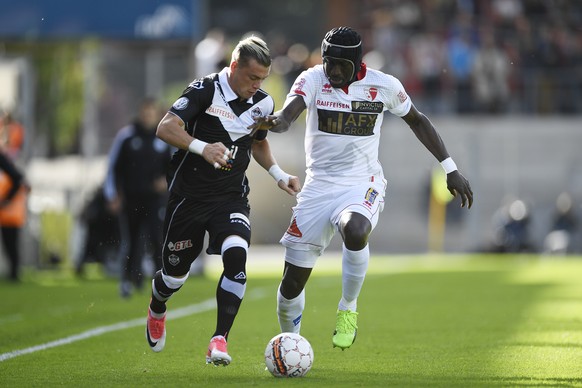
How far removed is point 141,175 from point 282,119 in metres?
7.98

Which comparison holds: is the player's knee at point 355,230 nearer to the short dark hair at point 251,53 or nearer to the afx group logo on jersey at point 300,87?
the afx group logo on jersey at point 300,87

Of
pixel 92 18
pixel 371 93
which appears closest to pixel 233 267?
pixel 371 93

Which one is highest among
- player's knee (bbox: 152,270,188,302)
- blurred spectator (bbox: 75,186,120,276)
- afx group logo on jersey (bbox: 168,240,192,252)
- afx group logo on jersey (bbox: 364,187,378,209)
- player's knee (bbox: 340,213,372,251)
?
afx group logo on jersey (bbox: 364,187,378,209)

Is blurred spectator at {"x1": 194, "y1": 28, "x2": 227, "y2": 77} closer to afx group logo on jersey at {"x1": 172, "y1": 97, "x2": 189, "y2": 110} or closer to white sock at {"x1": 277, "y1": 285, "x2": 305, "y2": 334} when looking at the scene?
white sock at {"x1": 277, "y1": 285, "x2": 305, "y2": 334}

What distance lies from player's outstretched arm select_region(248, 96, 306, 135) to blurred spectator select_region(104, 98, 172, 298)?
758 centimetres

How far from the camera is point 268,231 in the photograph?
29328mm

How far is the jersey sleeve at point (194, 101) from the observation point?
7750mm

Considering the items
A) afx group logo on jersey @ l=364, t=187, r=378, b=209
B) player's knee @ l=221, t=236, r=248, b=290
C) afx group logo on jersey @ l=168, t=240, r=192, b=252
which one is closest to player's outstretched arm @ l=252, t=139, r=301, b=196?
afx group logo on jersey @ l=364, t=187, r=378, b=209

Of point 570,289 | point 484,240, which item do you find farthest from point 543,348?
point 484,240

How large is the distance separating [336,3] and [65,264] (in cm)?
1417

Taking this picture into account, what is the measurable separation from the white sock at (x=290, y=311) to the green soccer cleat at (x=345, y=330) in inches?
14.1

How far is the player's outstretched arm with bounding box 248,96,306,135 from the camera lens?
25.6 ft

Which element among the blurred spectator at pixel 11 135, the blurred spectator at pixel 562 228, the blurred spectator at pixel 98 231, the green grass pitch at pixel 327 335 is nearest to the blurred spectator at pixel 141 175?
the green grass pitch at pixel 327 335

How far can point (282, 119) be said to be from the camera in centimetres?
785
